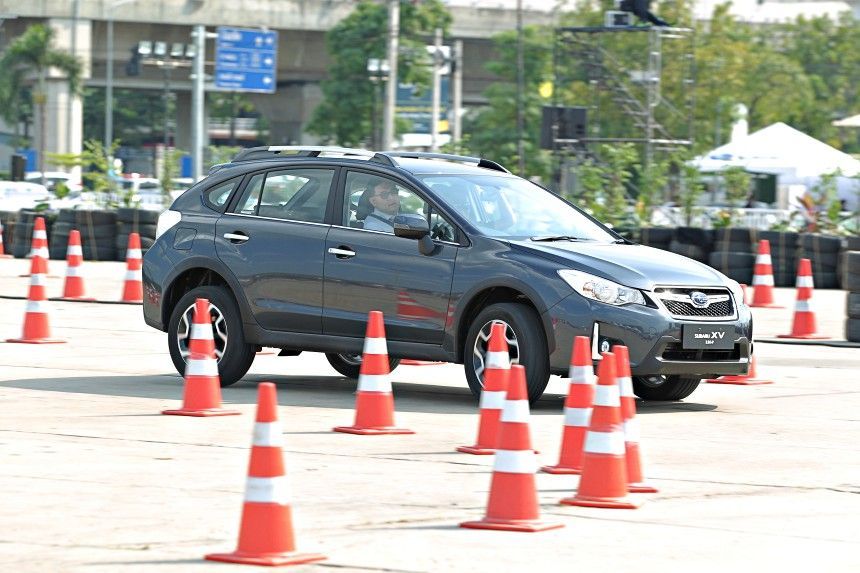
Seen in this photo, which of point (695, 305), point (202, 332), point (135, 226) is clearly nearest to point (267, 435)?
point (202, 332)

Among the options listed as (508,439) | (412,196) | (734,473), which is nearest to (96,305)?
(412,196)

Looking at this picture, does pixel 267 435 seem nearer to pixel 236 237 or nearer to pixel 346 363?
pixel 236 237

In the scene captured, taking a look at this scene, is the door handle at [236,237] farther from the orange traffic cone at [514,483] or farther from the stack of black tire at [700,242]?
the stack of black tire at [700,242]

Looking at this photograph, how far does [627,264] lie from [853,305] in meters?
6.74

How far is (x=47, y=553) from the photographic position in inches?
275

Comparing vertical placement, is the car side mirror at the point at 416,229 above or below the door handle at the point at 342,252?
above

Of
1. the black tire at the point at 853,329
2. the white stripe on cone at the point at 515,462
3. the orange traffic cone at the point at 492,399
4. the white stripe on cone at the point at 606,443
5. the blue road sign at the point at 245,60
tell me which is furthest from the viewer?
the blue road sign at the point at 245,60

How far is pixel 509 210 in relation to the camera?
12656 millimetres

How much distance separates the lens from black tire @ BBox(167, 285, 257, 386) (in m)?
13.0

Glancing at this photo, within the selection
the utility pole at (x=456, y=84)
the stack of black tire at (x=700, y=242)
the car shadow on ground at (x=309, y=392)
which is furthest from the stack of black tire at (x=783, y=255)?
the utility pole at (x=456, y=84)

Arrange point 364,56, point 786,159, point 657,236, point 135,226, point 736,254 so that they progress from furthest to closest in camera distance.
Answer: point 364,56
point 786,159
point 135,226
point 657,236
point 736,254

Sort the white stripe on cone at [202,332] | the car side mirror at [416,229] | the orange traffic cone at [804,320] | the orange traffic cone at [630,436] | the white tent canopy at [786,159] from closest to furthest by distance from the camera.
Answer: the orange traffic cone at [630,436] < the white stripe on cone at [202,332] < the car side mirror at [416,229] < the orange traffic cone at [804,320] < the white tent canopy at [786,159]

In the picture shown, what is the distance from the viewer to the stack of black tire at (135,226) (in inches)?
1171

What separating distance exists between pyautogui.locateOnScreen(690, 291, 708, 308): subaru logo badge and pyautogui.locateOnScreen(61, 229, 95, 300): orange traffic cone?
11438 millimetres
